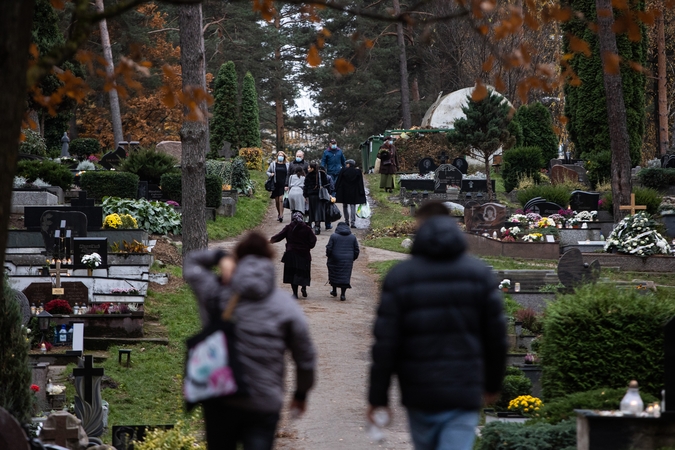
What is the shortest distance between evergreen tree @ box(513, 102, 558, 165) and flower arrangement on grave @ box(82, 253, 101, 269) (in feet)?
80.5

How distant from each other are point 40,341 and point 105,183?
11663 mm

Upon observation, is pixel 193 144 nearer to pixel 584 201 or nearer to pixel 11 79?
pixel 11 79

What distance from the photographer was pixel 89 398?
10148 millimetres

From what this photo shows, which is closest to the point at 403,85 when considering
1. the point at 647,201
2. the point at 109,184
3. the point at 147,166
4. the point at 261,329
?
the point at 147,166

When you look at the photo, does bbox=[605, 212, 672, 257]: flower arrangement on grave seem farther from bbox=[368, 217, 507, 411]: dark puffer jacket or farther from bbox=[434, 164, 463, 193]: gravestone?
bbox=[368, 217, 507, 411]: dark puffer jacket

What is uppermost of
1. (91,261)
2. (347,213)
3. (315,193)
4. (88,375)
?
(315,193)

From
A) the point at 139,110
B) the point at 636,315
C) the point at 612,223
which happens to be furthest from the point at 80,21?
the point at 139,110

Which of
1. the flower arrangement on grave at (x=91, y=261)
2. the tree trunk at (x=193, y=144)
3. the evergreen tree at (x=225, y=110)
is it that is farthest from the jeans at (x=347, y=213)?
the evergreen tree at (x=225, y=110)

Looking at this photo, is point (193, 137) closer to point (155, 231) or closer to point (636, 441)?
point (155, 231)

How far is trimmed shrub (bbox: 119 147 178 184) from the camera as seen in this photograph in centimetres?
2655

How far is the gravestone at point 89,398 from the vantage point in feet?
33.2

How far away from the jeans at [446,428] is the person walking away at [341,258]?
12207 millimetres

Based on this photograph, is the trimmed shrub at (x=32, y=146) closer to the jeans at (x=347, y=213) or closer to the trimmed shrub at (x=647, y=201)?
the jeans at (x=347, y=213)

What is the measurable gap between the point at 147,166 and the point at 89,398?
55.4 ft
